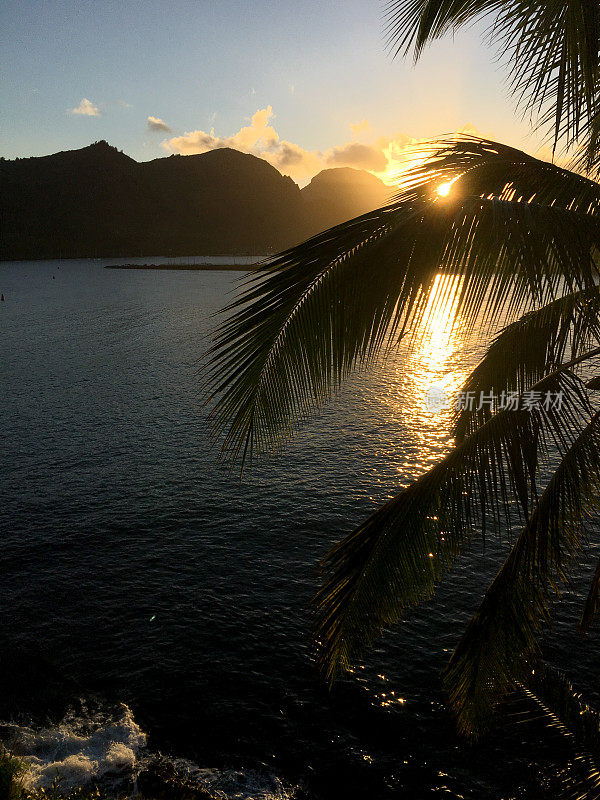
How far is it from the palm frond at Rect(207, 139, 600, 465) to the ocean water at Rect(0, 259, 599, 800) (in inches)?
30.2

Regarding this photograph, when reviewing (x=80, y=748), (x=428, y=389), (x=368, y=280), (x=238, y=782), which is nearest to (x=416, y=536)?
(x=368, y=280)

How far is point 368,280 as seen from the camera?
202 inches

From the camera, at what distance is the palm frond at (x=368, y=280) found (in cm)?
505

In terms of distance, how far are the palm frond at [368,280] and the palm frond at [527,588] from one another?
2.56 meters

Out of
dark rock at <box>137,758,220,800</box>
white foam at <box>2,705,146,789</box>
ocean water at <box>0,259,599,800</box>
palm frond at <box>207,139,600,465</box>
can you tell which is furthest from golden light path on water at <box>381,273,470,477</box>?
palm frond at <box>207,139,600,465</box>

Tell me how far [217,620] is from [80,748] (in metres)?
6.58

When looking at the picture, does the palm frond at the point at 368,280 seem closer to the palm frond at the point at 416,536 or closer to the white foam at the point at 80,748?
the palm frond at the point at 416,536

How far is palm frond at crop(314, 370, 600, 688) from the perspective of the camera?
661 centimetres

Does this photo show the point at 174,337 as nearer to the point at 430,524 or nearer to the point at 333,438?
the point at 333,438

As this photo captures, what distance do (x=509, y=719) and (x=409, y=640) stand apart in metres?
4.40

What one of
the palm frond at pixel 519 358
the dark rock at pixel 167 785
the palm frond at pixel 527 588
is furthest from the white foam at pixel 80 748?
the palm frond at pixel 519 358

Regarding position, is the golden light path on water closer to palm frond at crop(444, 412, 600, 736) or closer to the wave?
the wave

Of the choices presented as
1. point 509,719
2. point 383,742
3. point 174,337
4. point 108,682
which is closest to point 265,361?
point 383,742

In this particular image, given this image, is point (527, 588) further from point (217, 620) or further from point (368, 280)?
point (217, 620)
